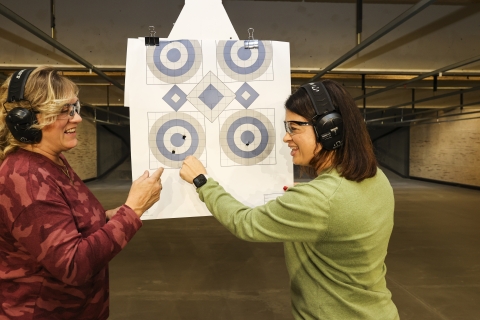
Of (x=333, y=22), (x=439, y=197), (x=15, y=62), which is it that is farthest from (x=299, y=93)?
(x=439, y=197)

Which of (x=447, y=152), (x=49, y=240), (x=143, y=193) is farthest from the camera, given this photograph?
(x=447, y=152)

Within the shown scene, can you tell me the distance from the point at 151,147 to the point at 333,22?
9.92ft

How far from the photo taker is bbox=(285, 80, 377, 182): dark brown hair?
81cm

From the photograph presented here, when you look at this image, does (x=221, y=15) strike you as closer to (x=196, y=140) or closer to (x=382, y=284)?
(x=196, y=140)

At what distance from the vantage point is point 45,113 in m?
0.79

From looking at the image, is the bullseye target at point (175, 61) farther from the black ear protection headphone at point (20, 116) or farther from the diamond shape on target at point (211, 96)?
the black ear protection headphone at point (20, 116)

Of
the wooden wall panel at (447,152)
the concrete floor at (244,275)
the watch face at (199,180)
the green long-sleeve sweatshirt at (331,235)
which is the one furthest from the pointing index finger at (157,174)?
the wooden wall panel at (447,152)

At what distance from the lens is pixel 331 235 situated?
0.79 meters

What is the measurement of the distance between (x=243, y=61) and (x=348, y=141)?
0.57 meters

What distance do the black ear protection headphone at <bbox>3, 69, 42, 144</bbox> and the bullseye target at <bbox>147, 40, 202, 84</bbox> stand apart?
46 cm

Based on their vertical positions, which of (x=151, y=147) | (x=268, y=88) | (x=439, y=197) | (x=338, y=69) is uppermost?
(x=338, y=69)

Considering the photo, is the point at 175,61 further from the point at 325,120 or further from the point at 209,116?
the point at 325,120

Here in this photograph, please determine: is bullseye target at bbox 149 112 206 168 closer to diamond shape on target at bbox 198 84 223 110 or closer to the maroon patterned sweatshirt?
diamond shape on target at bbox 198 84 223 110

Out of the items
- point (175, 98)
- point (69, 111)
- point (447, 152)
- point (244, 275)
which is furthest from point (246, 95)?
point (447, 152)
